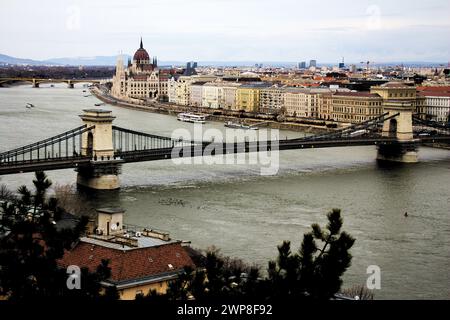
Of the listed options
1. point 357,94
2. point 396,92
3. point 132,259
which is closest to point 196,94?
point 357,94

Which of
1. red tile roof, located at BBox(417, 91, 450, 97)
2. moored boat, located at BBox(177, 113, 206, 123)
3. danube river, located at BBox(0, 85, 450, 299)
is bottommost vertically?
danube river, located at BBox(0, 85, 450, 299)

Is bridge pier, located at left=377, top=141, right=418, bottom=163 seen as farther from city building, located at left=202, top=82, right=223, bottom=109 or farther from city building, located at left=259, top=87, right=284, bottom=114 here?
city building, located at left=202, top=82, right=223, bottom=109

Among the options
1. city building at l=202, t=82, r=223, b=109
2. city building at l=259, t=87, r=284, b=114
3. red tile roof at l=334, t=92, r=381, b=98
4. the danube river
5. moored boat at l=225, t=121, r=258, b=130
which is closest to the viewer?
the danube river

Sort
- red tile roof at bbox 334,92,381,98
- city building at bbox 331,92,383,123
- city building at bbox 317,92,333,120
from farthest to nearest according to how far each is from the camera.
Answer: city building at bbox 317,92,333,120
red tile roof at bbox 334,92,381,98
city building at bbox 331,92,383,123

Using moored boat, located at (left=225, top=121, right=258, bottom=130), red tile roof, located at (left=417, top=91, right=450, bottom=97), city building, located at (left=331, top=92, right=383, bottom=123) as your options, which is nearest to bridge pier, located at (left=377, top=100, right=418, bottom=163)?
city building, located at (left=331, top=92, right=383, bottom=123)

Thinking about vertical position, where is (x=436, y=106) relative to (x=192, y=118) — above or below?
above

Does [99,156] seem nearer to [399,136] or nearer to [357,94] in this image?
[399,136]
